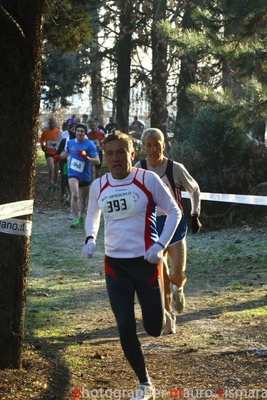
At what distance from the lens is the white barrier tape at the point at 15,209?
5734 mm

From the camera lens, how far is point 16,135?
580 centimetres

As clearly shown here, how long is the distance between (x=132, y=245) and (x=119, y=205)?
0.98ft

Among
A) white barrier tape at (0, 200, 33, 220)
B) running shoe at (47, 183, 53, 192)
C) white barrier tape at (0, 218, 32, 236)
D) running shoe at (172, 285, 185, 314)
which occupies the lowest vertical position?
running shoe at (172, 285, 185, 314)

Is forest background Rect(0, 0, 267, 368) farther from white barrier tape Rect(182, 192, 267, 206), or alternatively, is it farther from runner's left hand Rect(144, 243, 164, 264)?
white barrier tape Rect(182, 192, 267, 206)

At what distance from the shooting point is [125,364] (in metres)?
6.58

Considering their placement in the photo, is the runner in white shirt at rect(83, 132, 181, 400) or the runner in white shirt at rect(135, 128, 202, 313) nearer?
the runner in white shirt at rect(83, 132, 181, 400)

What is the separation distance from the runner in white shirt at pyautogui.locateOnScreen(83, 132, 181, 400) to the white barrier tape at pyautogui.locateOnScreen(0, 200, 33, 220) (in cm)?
62

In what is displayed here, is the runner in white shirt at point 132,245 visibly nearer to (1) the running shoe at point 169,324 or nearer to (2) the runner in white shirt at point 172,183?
(2) the runner in white shirt at point 172,183

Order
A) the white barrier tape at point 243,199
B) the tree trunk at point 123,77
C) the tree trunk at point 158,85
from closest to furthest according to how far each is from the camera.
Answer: the white barrier tape at point 243,199
the tree trunk at point 158,85
the tree trunk at point 123,77

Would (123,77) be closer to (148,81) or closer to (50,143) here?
(148,81)

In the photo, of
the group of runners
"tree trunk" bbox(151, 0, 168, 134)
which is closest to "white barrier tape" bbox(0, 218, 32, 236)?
the group of runners

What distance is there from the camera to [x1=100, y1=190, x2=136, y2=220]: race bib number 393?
18.0ft

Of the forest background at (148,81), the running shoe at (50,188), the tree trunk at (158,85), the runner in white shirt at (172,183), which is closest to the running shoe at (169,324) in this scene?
the runner in white shirt at (172,183)

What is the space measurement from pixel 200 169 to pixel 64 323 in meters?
10.1
